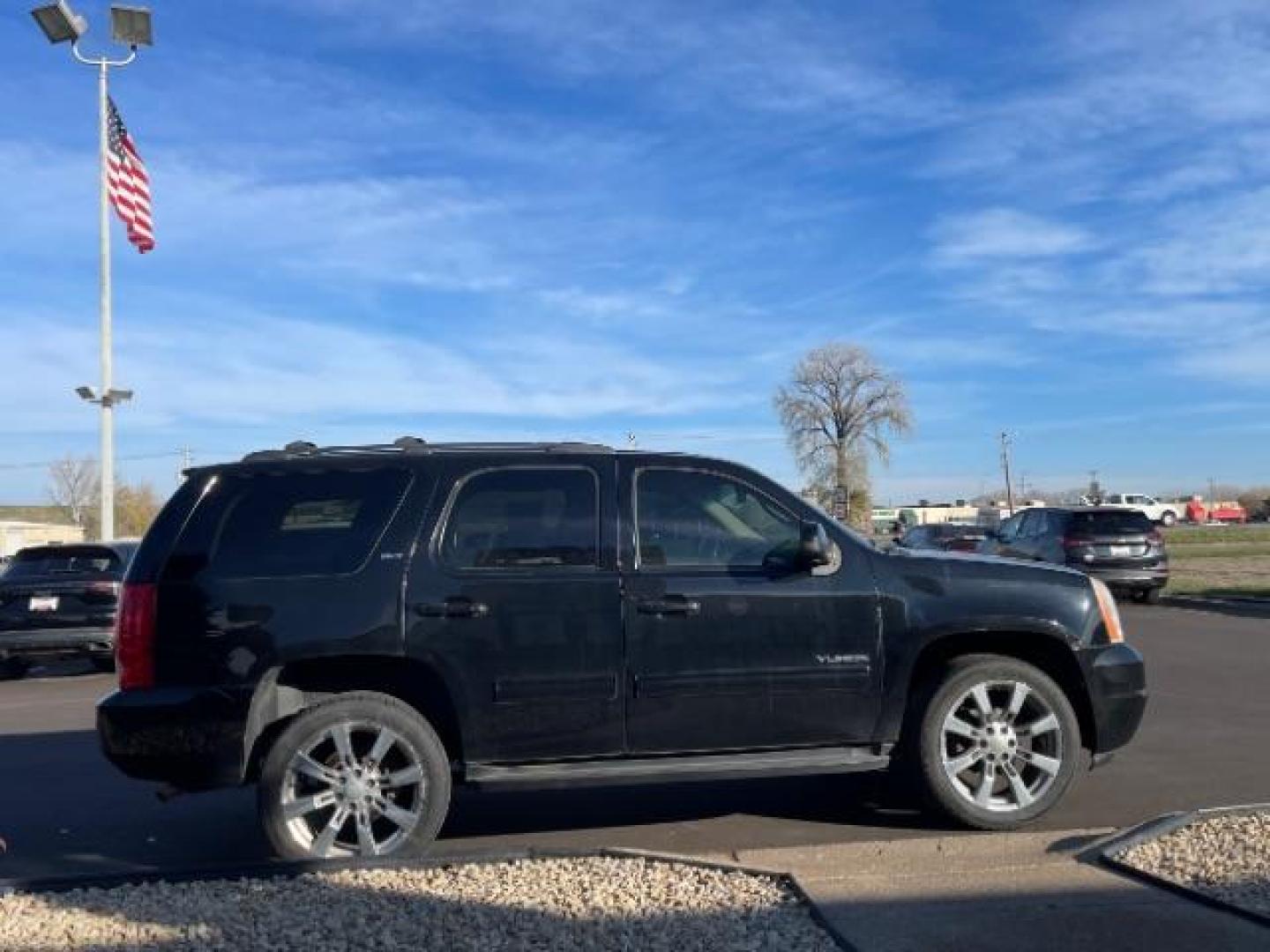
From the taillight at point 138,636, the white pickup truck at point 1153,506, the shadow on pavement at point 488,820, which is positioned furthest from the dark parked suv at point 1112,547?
the white pickup truck at point 1153,506

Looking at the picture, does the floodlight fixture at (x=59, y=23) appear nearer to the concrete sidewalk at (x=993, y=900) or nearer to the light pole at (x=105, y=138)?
the light pole at (x=105, y=138)

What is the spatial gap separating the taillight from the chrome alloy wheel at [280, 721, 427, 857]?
773 mm

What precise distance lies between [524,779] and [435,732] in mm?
473

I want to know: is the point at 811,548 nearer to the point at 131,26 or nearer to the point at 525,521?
the point at 525,521

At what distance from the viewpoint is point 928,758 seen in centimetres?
600

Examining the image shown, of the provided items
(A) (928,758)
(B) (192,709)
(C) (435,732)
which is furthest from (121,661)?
(A) (928,758)

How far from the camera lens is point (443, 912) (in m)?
4.82

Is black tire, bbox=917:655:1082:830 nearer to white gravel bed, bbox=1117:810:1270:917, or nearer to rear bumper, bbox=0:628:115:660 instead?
white gravel bed, bbox=1117:810:1270:917

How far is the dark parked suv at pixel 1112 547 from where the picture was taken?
20.3 metres

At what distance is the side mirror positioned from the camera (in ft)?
19.3

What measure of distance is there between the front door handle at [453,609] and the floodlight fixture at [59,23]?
21552mm

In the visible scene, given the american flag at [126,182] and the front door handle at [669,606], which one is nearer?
the front door handle at [669,606]

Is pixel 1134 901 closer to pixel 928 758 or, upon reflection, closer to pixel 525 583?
pixel 928 758

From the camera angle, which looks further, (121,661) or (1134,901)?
(121,661)
